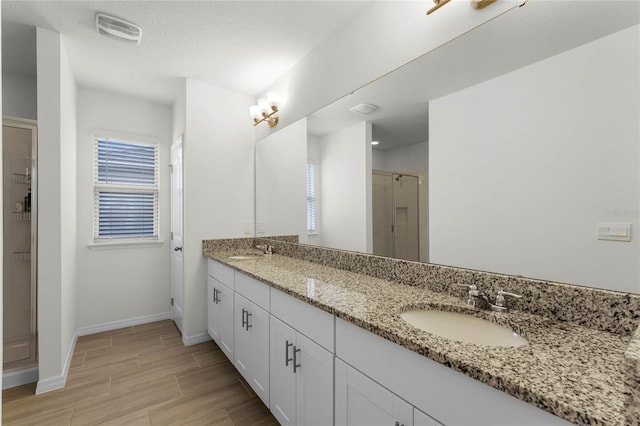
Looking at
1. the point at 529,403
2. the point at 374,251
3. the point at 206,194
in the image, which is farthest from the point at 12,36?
the point at 529,403

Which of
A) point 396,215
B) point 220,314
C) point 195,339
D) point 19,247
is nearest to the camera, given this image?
point 396,215

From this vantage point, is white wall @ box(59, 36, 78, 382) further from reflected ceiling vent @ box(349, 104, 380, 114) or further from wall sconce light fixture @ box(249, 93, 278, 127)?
reflected ceiling vent @ box(349, 104, 380, 114)

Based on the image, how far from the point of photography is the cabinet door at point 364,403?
3.08ft

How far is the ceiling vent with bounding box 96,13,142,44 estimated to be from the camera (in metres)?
1.94

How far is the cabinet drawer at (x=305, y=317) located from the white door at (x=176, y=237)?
1.71 meters

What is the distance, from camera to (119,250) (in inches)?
128

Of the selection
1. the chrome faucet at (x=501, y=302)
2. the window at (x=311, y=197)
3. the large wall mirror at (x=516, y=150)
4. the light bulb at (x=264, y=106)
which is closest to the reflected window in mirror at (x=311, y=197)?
the window at (x=311, y=197)

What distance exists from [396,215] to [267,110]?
5.95 feet

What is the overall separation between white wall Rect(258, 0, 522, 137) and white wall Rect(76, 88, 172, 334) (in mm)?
1893

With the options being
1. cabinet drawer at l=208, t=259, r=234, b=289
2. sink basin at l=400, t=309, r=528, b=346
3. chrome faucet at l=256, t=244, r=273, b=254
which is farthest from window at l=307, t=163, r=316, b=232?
sink basin at l=400, t=309, r=528, b=346

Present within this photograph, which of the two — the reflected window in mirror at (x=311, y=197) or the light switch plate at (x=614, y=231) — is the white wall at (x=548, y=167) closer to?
the light switch plate at (x=614, y=231)

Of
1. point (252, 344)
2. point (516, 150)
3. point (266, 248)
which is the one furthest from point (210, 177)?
point (516, 150)

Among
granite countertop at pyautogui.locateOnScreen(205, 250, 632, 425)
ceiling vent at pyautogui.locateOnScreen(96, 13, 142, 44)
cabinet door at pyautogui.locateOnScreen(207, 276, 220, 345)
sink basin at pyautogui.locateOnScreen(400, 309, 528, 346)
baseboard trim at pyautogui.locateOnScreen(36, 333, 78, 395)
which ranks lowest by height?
baseboard trim at pyautogui.locateOnScreen(36, 333, 78, 395)

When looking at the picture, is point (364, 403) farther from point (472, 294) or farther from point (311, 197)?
point (311, 197)
